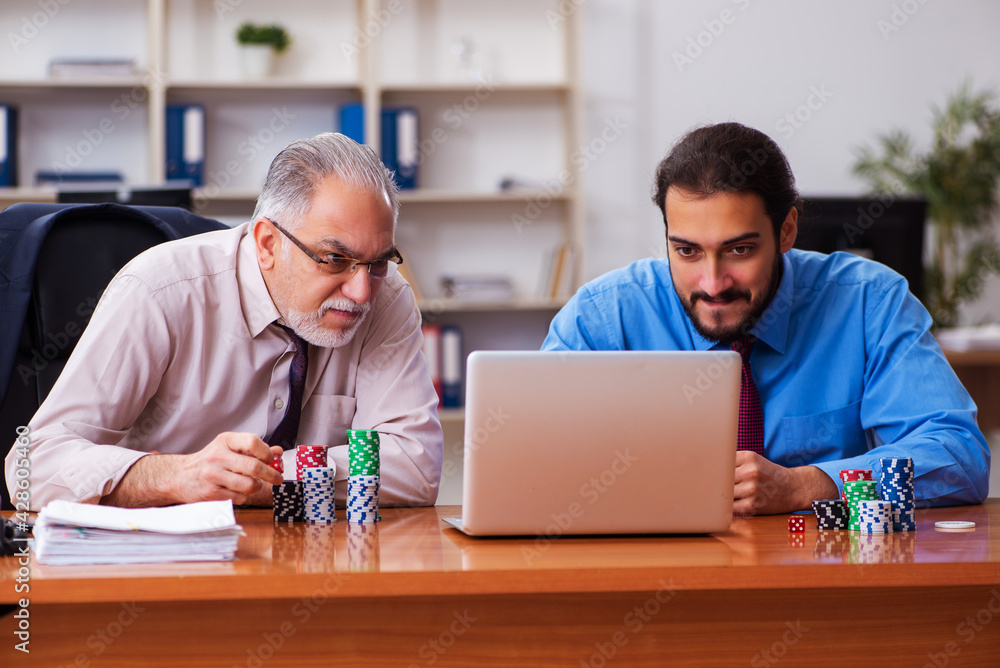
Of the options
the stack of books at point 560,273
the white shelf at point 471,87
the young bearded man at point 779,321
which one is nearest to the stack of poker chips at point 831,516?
the young bearded man at point 779,321

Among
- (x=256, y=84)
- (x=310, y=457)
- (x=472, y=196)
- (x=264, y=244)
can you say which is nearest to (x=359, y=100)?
(x=256, y=84)

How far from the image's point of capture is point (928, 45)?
4.63 m

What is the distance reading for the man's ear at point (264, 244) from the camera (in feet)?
5.83

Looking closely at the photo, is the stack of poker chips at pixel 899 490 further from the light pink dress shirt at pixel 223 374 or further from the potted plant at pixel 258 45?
the potted plant at pixel 258 45

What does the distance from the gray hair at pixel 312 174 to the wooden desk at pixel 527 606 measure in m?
0.68

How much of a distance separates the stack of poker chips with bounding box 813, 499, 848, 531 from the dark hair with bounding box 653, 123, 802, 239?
62 cm

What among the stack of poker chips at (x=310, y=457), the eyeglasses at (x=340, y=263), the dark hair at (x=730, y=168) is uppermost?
the dark hair at (x=730, y=168)

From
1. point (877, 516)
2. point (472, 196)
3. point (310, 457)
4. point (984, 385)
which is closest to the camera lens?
point (877, 516)

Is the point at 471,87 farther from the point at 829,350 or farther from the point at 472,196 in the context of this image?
the point at 829,350

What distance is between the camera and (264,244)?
1.79 m

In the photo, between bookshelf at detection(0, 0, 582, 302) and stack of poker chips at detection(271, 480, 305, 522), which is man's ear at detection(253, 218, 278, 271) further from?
bookshelf at detection(0, 0, 582, 302)

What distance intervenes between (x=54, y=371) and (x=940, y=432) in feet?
5.05

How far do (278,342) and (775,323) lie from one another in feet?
3.02

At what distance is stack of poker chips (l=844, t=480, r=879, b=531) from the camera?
1.37m
